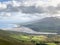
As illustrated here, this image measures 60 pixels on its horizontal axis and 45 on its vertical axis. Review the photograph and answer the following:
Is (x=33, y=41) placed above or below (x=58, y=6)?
below

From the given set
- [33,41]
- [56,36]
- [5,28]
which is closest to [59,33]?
[56,36]

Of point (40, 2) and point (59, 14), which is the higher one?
point (40, 2)

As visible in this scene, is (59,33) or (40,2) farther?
(40,2)

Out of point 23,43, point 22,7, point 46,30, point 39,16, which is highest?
point 22,7

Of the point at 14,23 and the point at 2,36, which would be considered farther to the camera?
the point at 2,36

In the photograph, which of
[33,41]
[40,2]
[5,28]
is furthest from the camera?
[40,2]

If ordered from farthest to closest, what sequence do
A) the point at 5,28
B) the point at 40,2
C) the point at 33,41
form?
the point at 40,2
the point at 5,28
the point at 33,41

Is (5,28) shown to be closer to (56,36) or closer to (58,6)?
(56,36)

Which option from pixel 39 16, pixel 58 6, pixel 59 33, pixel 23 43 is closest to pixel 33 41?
pixel 23 43

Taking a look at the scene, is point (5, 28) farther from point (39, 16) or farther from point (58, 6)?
point (58, 6)
